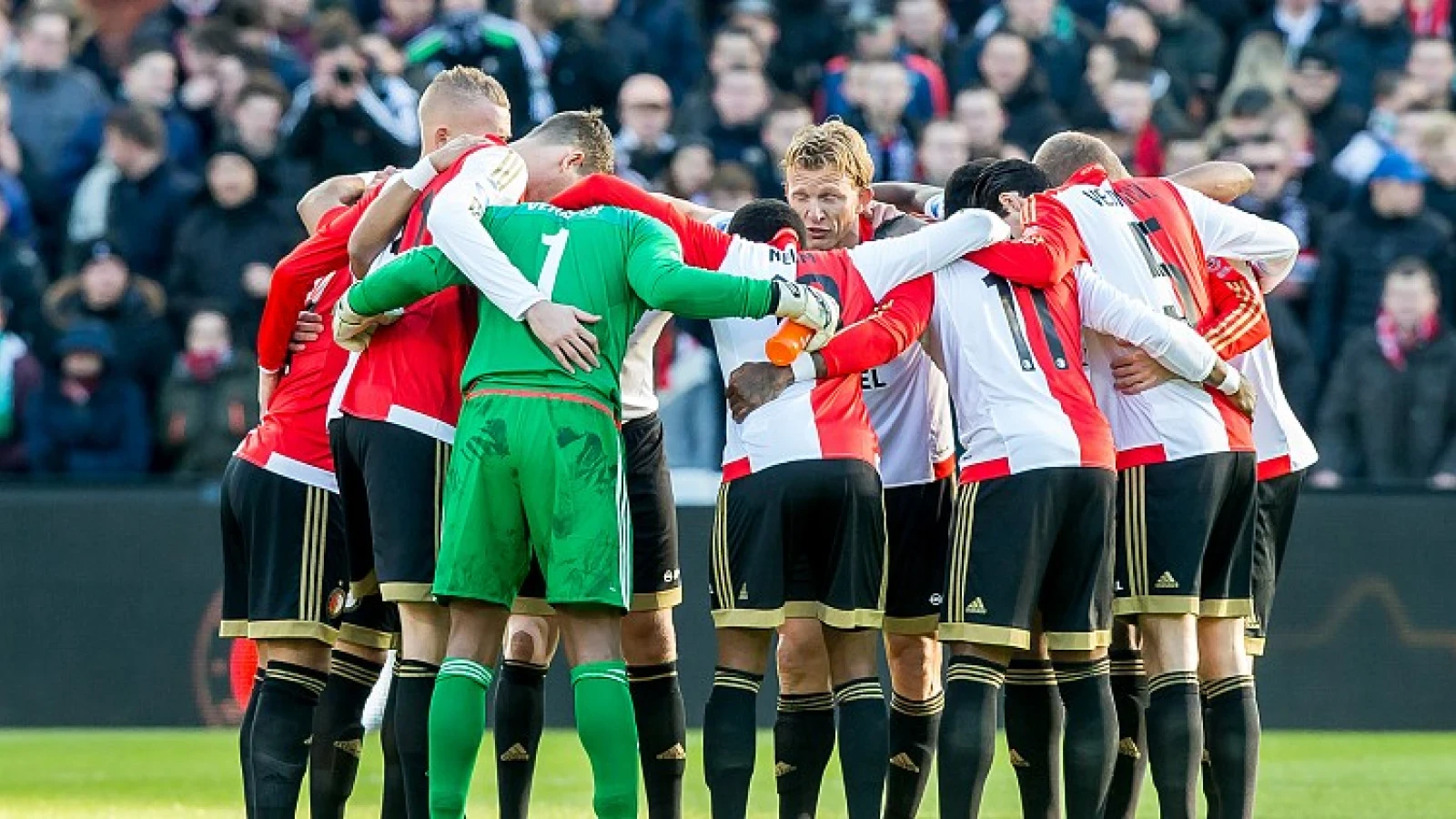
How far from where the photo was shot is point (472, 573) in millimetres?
7859

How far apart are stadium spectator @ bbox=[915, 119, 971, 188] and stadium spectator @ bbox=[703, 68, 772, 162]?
1161mm

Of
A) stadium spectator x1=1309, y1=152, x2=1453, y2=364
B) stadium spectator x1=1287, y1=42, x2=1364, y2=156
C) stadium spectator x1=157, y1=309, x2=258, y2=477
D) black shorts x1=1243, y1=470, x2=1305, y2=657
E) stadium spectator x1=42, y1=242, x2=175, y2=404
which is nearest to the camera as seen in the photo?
black shorts x1=1243, y1=470, x2=1305, y2=657

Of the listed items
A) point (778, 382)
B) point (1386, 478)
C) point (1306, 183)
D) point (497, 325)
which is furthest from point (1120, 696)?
point (1306, 183)

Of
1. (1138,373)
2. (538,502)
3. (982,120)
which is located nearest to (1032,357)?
(1138,373)

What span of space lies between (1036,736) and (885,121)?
8.12 m

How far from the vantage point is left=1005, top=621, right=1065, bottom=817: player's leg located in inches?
339

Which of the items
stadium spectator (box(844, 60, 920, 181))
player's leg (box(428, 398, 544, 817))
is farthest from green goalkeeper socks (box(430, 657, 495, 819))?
stadium spectator (box(844, 60, 920, 181))

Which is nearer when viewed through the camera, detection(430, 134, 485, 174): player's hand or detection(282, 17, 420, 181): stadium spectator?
detection(430, 134, 485, 174): player's hand

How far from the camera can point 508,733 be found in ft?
29.2

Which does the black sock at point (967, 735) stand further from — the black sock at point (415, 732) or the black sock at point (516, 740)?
the black sock at point (415, 732)

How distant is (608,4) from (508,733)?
970 centimetres

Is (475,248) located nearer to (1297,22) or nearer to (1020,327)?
(1020,327)

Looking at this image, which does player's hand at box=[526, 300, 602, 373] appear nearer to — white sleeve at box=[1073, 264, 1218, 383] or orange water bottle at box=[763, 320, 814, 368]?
orange water bottle at box=[763, 320, 814, 368]

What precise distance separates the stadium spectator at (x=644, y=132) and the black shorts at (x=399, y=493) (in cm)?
775
